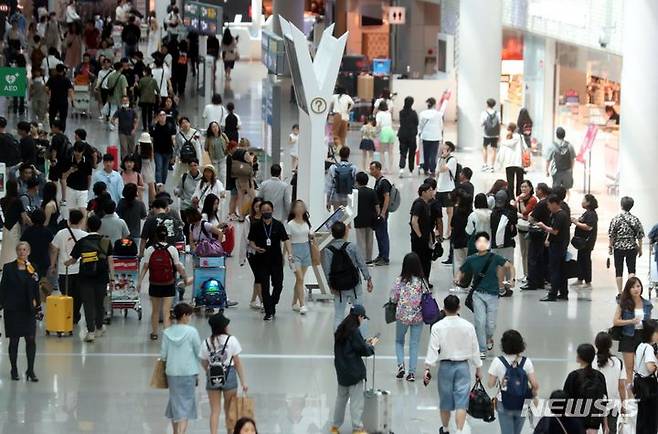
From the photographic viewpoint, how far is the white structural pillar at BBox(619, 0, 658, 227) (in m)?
23.4

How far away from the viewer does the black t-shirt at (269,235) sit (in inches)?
683

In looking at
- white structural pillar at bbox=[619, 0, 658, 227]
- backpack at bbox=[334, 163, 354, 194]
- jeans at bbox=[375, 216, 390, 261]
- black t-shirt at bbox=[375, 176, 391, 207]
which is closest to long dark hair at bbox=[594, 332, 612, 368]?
jeans at bbox=[375, 216, 390, 261]

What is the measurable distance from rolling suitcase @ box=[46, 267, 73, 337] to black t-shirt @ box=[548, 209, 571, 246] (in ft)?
19.3

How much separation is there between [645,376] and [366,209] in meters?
8.13

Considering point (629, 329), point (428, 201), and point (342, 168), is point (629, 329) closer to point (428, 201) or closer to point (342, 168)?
point (428, 201)

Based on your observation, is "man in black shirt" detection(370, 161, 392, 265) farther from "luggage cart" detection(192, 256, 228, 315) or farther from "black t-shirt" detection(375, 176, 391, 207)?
"luggage cart" detection(192, 256, 228, 315)

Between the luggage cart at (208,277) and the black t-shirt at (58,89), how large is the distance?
1435 cm

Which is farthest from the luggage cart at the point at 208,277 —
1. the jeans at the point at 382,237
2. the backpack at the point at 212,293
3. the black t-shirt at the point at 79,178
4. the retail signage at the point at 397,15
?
the retail signage at the point at 397,15

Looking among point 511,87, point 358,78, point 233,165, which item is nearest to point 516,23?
point 511,87

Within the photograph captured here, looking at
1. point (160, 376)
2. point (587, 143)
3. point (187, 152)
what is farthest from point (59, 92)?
point (160, 376)

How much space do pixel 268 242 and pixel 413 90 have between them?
2246 centimetres

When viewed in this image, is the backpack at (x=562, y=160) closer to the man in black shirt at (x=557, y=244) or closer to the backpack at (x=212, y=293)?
the man in black shirt at (x=557, y=244)

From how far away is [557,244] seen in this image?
18.8 metres

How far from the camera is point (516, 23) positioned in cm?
3494
